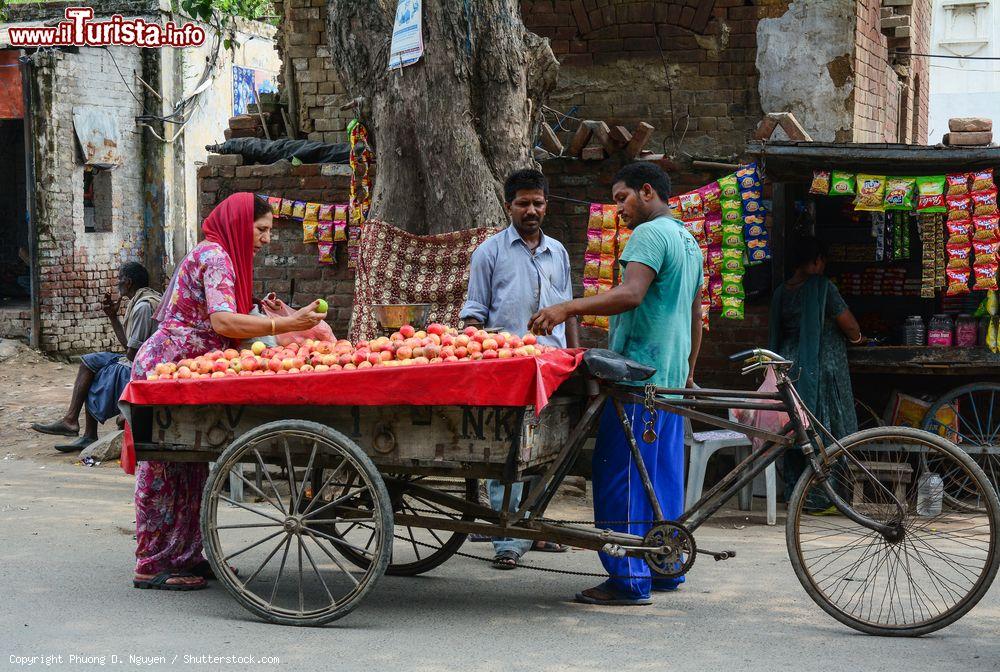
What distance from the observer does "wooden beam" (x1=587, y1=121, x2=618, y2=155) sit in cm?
856

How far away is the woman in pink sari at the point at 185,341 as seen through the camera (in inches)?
202

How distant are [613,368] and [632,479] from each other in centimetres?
60

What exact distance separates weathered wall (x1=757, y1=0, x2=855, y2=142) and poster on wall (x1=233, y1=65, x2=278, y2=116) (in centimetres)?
1133

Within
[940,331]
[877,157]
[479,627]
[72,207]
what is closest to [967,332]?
[940,331]

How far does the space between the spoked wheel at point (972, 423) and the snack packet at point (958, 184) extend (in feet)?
4.42

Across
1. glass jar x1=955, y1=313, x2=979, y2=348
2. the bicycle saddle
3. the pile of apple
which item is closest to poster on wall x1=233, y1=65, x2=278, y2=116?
glass jar x1=955, y1=313, x2=979, y2=348

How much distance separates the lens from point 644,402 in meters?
4.61

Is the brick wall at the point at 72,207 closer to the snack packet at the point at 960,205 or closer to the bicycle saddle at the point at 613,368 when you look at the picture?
the snack packet at the point at 960,205

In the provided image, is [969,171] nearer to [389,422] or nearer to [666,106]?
[666,106]

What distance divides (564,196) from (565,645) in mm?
5177

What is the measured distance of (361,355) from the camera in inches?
180

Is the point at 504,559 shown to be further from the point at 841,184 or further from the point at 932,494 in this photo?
the point at 841,184

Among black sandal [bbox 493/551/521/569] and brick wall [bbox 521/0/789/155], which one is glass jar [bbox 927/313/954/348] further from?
black sandal [bbox 493/551/521/569]

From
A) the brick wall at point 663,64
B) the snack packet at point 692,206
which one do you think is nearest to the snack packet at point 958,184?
the snack packet at point 692,206
